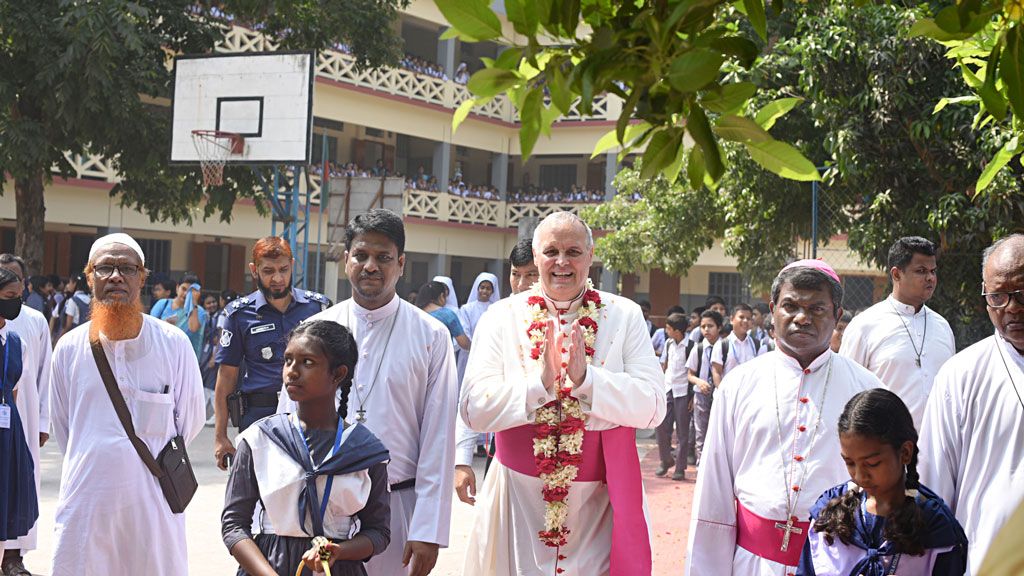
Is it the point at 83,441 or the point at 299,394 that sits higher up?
the point at 299,394

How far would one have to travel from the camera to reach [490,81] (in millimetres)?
1949

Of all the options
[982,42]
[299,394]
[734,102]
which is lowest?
[299,394]

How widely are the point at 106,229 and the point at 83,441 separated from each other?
2192cm

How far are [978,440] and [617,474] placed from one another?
146 centimetres

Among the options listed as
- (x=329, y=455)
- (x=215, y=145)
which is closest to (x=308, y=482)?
(x=329, y=455)

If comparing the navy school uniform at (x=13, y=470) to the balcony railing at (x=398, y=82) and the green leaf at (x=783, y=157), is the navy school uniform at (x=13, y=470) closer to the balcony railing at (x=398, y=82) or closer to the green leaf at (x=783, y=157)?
the green leaf at (x=783, y=157)

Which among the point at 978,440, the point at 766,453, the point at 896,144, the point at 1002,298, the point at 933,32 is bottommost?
the point at 766,453

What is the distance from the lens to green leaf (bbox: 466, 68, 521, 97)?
6.38 feet

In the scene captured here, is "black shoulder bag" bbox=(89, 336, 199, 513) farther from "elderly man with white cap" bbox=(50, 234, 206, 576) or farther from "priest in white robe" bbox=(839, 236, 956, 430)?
"priest in white robe" bbox=(839, 236, 956, 430)

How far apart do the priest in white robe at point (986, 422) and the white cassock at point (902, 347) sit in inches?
112

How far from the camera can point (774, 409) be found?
411cm

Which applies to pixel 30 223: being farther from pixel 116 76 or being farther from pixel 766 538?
pixel 766 538

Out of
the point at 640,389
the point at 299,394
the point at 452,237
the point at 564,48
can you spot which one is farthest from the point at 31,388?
the point at 452,237

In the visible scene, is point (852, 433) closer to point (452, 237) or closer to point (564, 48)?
point (564, 48)
